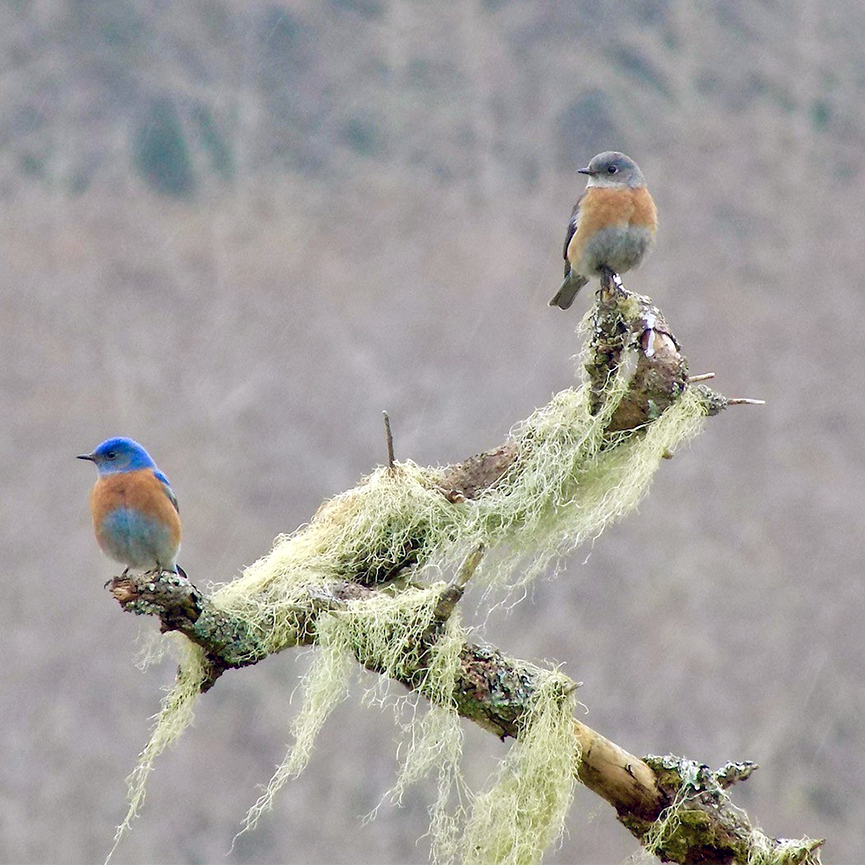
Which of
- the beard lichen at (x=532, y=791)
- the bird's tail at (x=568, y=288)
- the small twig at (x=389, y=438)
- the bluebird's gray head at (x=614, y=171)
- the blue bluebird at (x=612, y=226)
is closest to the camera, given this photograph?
the beard lichen at (x=532, y=791)

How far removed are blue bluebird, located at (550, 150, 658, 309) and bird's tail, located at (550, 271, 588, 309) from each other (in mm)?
135

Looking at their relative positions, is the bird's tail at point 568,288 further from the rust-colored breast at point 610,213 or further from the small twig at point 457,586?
the small twig at point 457,586

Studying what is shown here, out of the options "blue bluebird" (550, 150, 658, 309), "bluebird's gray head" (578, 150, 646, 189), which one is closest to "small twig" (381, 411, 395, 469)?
"blue bluebird" (550, 150, 658, 309)

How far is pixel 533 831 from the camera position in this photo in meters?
3.54

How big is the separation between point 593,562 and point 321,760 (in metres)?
2.42

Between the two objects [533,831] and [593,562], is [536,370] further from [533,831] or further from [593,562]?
[533,831]

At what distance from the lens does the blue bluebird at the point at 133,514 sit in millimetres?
4160

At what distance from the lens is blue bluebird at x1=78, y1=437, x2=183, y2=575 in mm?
4160

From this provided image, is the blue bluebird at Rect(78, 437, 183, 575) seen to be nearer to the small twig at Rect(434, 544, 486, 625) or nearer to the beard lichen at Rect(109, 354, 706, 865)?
the beard lichen at Rect(109, 354, 706, 865)

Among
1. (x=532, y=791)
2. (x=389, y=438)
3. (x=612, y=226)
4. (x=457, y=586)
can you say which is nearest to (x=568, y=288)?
(x=612, y=226)

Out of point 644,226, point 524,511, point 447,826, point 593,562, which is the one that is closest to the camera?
point 447,826

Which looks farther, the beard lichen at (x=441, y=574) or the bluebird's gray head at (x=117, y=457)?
the bluebird's gray head at (x=117, y=457)

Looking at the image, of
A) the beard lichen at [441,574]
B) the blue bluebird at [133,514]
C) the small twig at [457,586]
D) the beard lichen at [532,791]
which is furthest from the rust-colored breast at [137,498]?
the beard lichen at [532,791]

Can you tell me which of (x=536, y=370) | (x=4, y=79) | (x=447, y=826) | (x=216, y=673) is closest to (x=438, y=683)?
(x=447, y=826)
